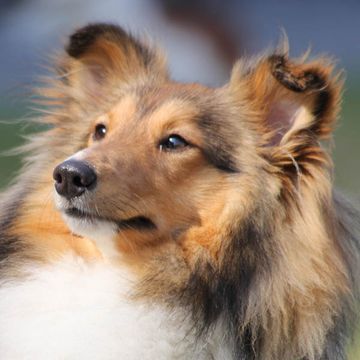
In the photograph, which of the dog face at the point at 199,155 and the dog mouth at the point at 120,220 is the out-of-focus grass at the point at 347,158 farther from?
the dog mouth at the point at 120,220

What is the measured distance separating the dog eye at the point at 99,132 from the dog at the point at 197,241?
0.28 feet

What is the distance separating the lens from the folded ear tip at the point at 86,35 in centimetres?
445

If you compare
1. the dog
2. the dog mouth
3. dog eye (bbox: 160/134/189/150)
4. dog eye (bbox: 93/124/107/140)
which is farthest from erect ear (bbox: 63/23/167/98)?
the dog mouth

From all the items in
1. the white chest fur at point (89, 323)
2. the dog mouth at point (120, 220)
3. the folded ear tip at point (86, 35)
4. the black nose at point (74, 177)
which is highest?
the folded ear tip at point (86, 35)

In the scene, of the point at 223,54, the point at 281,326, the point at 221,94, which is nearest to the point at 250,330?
the point at 281,326

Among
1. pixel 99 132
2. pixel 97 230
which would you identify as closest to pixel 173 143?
pixel 99 132

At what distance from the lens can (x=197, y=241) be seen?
152 inches

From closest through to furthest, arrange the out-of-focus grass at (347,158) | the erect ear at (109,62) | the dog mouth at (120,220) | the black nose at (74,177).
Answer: the black nose at (74,177), the dog mouth at (120,220), the out-of-focus grass at (347,158), the erect ear at (109,62)

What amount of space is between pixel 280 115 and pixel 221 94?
0.32 meters

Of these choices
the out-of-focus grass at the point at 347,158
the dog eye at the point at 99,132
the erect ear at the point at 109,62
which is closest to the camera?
the dog eye at the point at 99,132

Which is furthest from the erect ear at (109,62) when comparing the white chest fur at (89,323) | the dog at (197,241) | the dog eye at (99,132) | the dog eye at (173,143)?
the white chest fur at (89,323)

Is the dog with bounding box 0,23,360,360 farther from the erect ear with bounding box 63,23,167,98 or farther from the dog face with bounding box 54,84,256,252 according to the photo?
the erect ear with bounding box 63,23,167,98

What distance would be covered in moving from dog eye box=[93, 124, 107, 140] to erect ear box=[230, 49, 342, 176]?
68 cm

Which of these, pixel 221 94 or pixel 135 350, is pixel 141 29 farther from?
pixel 135 350
